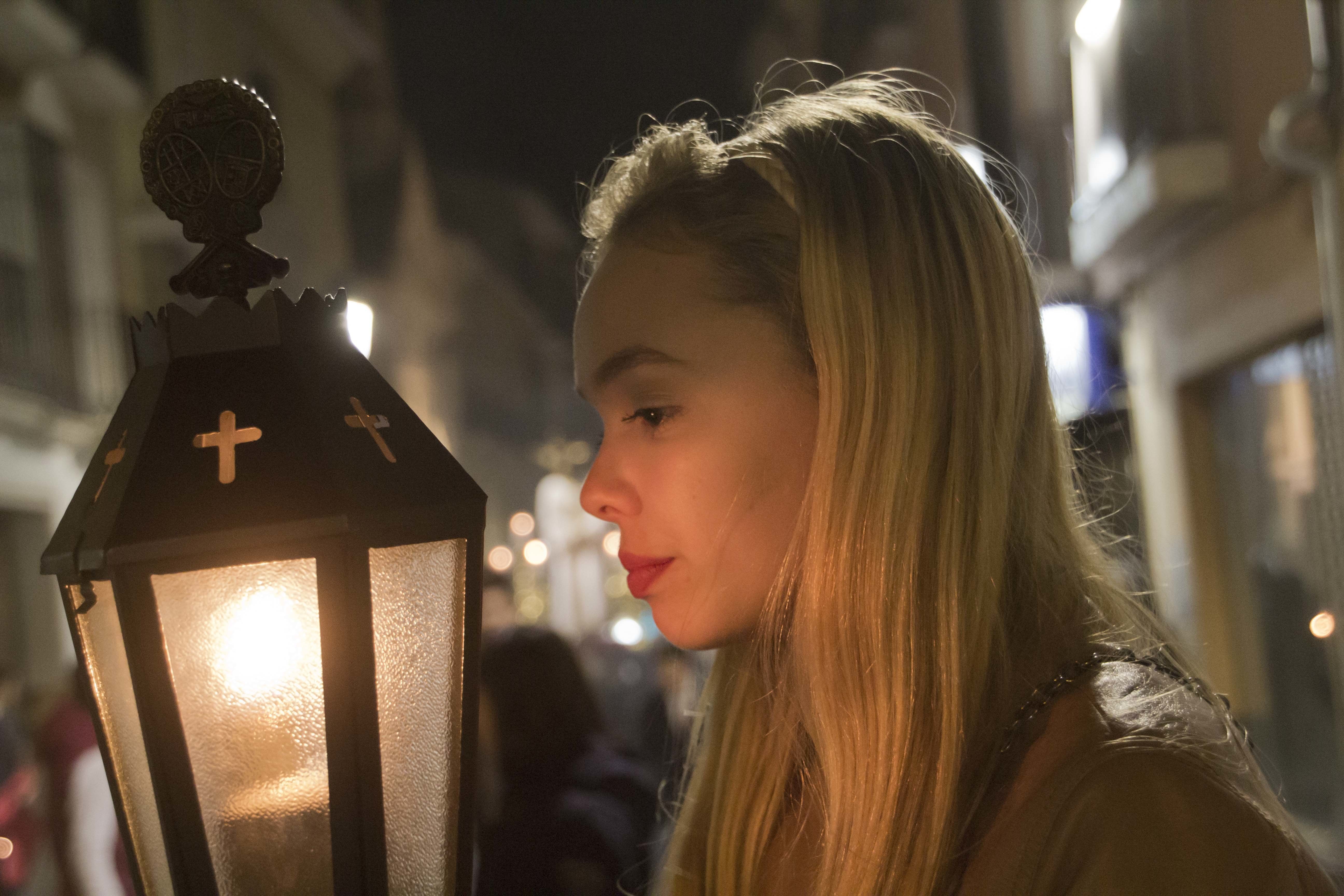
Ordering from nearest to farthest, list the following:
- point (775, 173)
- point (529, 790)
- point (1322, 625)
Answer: point (775, 173), point (529, 790), point (1322, 625)

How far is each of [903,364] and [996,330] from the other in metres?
0.16

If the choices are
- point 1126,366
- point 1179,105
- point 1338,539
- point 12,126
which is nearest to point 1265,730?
point 1338,539

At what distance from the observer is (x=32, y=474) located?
8.20 meters

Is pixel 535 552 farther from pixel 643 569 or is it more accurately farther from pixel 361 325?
pixel 361 325

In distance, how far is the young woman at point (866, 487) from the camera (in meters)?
1.32

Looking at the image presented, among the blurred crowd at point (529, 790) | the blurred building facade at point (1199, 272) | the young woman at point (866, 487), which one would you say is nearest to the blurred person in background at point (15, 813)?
the blurred crowd at point (529, 790)

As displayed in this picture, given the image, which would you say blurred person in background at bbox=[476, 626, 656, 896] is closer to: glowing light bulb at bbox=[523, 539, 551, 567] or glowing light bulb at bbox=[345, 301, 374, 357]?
glowing light bulb at bbox=[345, 301, 374, 357]

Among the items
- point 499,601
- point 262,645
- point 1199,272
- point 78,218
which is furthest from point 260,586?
point 78,218

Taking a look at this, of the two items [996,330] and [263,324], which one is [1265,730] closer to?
[996,330]

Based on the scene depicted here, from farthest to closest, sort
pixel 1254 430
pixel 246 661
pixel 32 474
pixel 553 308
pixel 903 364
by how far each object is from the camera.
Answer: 1. pixel 553 308
2. pixel 32 474
3. pixel 1254 430
4. pixel 903 364
5. pixel 246 661

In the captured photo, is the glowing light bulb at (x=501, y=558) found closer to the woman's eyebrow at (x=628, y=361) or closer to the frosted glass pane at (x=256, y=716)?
the woman's eyebrow at (x=628, y=361)

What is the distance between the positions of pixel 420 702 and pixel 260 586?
0.20 metres

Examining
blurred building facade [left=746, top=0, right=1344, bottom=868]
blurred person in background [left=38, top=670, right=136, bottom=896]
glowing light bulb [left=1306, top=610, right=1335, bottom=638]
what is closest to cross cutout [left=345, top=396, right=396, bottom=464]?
blurred building facade [left=746, top=0, right=1344, bottom=868]

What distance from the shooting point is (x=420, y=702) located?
1.09m
